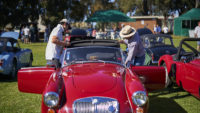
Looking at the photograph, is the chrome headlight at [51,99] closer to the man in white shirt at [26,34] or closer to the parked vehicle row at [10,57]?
the parked vehicle row at [10,57]

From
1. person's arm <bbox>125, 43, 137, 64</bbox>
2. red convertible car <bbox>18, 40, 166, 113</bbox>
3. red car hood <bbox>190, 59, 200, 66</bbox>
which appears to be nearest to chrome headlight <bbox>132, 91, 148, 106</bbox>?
red convertible car <bbox>18, 40, 166, 113</bbox>

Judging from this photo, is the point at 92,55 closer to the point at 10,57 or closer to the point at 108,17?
the point at 10,57

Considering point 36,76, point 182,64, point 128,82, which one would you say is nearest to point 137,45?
point 182,64

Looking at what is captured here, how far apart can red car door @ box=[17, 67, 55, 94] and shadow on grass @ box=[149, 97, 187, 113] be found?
2.48 m

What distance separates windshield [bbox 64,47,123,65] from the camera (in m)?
5.62

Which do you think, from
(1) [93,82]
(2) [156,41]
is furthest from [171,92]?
(2) [156,41]

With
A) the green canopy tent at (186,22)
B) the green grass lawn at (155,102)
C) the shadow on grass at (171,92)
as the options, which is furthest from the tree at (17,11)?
the shadow on grass at (171,92)

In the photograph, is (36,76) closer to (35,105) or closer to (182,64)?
(35,105)

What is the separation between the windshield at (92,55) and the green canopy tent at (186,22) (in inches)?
1362

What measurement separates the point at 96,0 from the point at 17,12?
3593 cm

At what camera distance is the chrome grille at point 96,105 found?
4052 mm

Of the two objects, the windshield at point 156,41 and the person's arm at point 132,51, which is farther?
the windshield at point 156,41

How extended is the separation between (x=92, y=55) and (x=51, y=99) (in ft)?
5.80

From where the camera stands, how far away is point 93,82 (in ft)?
15.0
